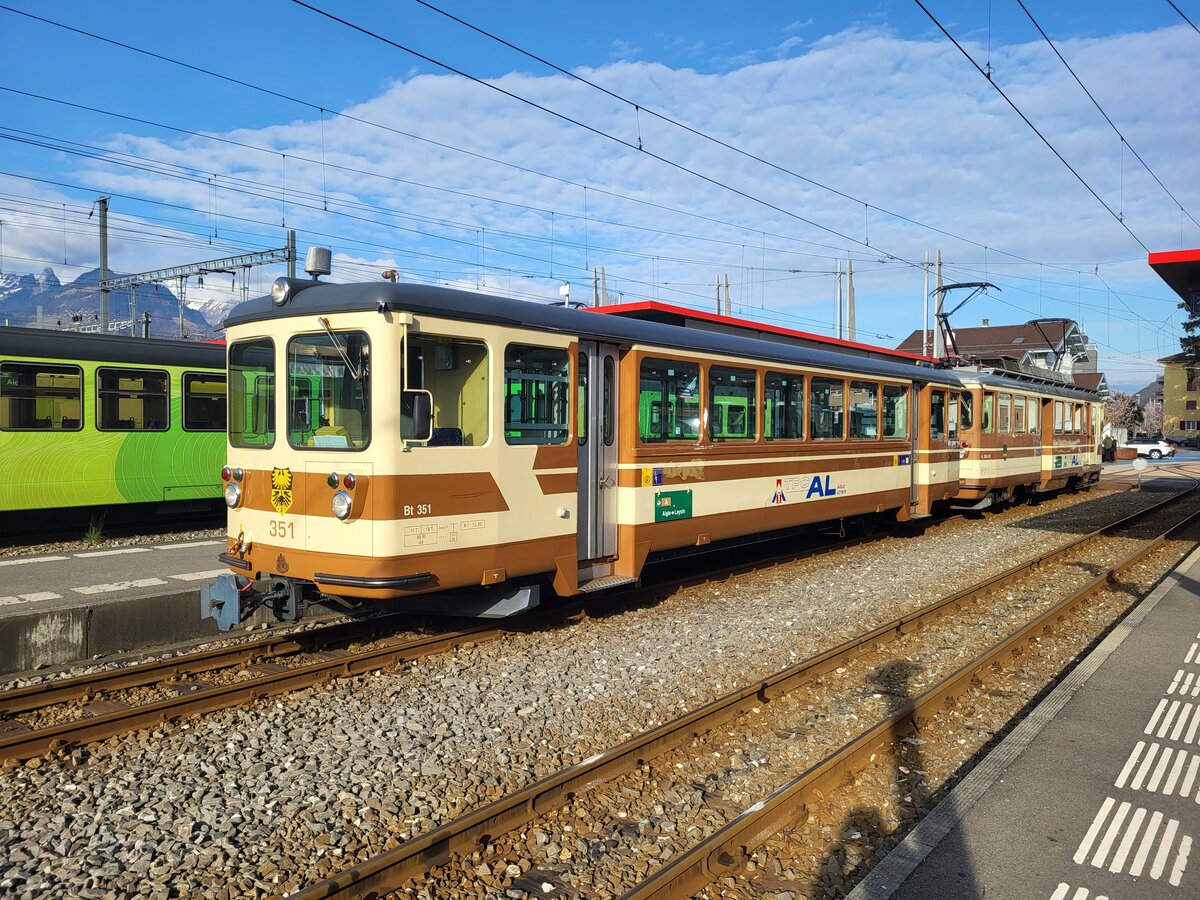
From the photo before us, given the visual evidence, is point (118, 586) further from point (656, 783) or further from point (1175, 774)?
point (1175, 774)

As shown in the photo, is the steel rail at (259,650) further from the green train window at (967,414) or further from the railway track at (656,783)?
the green train window at (967,414)

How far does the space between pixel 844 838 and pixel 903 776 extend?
96 centimetres

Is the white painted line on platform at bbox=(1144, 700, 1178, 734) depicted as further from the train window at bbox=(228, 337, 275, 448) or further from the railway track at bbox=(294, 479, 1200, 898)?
the train window at bbox=(228, 337, 275, 448)

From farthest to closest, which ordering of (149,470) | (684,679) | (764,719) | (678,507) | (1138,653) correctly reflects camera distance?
1. (149,470)
2. (678,507)
3. (1138,653)
4. (684,679)
5. (764,719)

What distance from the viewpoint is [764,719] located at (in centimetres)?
593

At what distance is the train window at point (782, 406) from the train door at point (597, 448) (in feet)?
8.84

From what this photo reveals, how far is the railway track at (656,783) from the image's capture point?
370 cm

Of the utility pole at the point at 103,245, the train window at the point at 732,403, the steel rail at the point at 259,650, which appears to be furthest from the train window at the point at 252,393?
the utility pole at the point at 103,245

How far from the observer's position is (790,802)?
4.45 metres

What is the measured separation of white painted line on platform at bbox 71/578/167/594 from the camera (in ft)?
27.6

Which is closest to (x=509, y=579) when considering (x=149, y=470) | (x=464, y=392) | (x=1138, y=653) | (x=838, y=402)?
(x=464, y=392)

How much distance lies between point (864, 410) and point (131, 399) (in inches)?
432

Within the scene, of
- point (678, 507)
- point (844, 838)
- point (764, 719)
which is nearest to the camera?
point (844, 838)

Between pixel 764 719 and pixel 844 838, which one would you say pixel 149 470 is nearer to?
pixel 764 719
